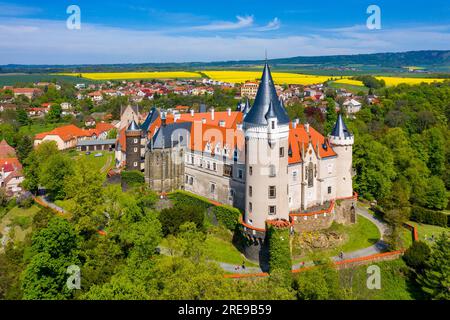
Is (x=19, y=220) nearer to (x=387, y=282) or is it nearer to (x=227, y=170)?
(x=227, y=170)

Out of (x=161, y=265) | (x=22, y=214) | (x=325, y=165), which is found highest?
(x=325, y=165)

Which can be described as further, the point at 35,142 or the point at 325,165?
the point at 35,142

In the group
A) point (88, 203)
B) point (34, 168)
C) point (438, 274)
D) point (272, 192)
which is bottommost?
point (438, 274)

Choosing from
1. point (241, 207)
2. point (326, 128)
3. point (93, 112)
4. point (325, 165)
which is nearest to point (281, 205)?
point (241, 207)

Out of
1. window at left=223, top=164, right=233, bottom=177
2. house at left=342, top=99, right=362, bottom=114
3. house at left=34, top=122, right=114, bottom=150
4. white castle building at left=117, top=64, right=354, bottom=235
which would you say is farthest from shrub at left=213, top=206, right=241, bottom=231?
house at left=342, top=99, right=362, bottom=114

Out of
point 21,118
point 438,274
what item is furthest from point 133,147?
point 21,118

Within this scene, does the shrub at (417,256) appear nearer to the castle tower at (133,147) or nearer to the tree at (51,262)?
the tree at (51,262)
